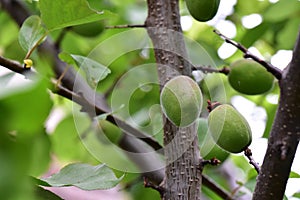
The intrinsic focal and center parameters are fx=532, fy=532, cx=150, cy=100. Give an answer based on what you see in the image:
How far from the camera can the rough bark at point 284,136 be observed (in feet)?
1.76

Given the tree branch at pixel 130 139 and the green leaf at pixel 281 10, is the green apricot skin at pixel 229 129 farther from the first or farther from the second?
the green leaf at pixel 281 10

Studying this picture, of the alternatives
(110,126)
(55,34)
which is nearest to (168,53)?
(110,126)

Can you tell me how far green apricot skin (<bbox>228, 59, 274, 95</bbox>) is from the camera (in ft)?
2.94

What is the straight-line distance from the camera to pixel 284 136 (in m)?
0.55

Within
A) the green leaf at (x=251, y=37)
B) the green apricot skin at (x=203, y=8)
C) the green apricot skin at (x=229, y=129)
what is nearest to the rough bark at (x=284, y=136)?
the green apricot skin at (x=229, y=129)

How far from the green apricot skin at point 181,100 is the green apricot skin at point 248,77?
243mm

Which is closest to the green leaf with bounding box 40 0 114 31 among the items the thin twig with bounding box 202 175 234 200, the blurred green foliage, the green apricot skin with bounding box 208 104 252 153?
the blurred green foliage

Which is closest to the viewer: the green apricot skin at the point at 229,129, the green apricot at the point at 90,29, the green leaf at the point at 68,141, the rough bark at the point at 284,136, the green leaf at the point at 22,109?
the green leaf at the point at 22,109

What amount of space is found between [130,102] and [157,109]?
5.6 inches

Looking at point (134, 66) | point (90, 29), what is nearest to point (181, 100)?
point (90, 29)

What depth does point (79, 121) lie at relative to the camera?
1.30m

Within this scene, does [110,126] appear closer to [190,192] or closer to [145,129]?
[145,129]

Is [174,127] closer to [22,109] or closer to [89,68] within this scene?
[89,68]

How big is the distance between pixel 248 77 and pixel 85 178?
37 cm
